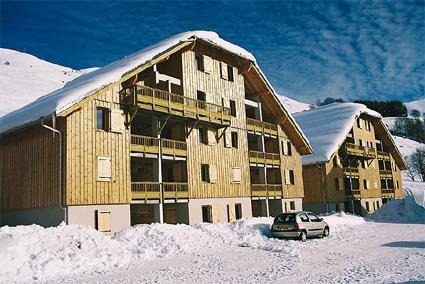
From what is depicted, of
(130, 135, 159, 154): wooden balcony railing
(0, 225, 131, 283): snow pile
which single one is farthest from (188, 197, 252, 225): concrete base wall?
(0, 225, 131, 283): snow pile

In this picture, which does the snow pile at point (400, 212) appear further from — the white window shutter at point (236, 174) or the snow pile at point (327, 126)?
the white window shutter at point (236, 174)

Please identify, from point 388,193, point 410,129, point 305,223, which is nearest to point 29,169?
point 305,223

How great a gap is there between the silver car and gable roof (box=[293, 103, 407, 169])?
19905 mm

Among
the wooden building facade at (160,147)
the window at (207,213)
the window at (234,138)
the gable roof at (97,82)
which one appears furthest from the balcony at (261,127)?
the window at (207,213)

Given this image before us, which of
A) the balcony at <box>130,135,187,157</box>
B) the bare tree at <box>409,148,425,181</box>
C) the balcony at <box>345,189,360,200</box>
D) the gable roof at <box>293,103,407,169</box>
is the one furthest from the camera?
the bare tree at <box>409,148,425,181</box>

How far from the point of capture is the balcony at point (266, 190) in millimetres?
35625

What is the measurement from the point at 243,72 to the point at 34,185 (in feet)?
66.7

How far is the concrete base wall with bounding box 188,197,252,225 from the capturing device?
1153 inches

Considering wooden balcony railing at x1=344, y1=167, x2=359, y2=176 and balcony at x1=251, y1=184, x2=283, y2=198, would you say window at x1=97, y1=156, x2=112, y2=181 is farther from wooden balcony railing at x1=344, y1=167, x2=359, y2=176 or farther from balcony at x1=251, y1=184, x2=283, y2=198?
wooden balcony railing at x1=344, y1=167, x2=359, y2=176

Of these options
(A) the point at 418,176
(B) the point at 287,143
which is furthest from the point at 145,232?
(A) the point at 418,176

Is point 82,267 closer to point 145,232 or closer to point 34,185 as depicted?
point 145,232

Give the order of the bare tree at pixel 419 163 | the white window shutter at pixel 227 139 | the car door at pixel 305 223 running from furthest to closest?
1. the bare tree at pixel 419 163
2. the white window shutter at pixel 227 139
3. the car door at pixel 305 223

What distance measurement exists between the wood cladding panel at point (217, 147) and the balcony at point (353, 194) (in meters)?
20.4

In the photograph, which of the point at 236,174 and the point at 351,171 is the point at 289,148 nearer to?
the point at 236,174
